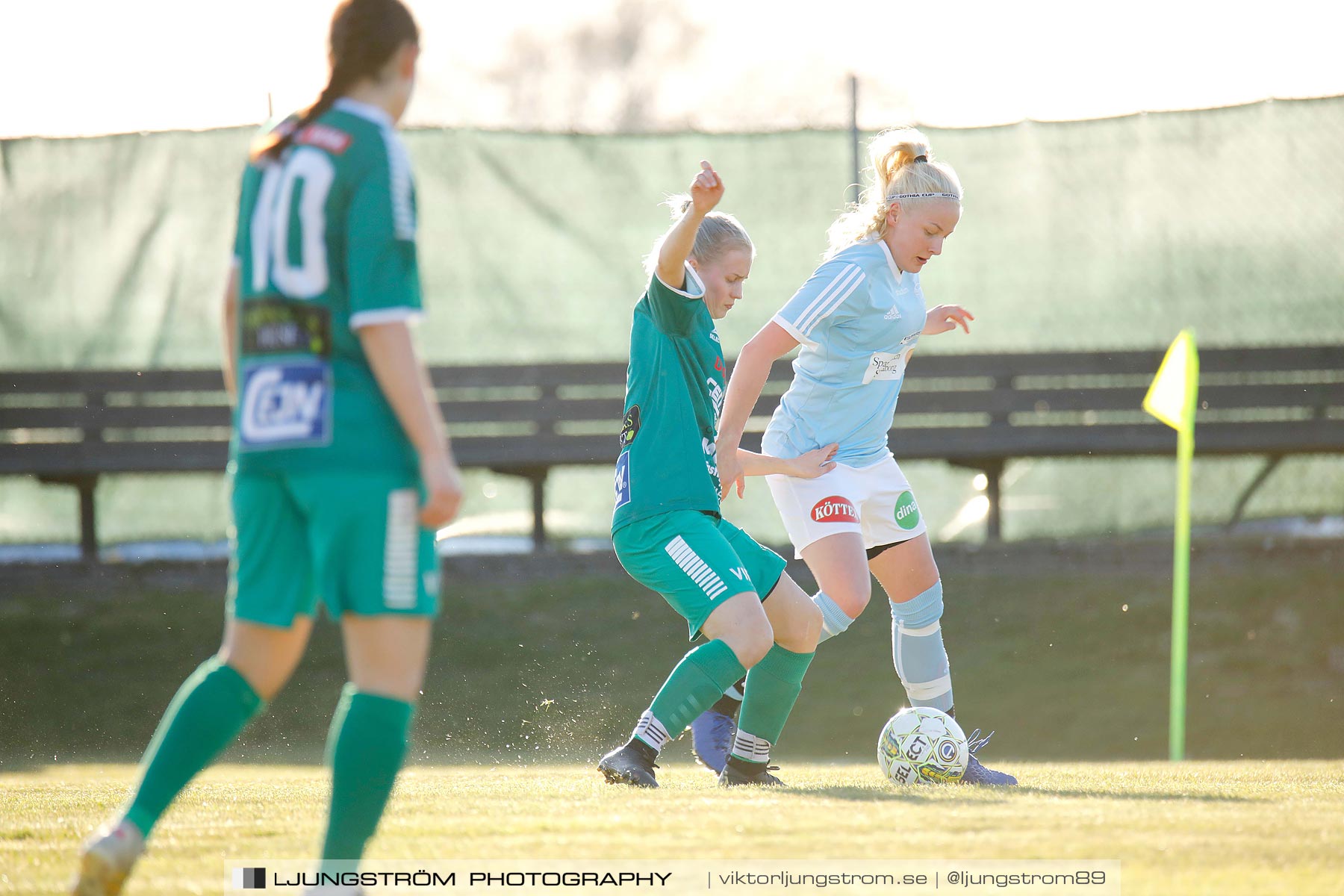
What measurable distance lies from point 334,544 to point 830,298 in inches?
96.4

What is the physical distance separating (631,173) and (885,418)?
5.32 metres

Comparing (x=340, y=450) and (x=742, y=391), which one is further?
(x=742, y=391)

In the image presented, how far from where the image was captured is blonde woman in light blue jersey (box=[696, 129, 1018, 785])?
14.9 ft

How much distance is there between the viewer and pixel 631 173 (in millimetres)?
9750

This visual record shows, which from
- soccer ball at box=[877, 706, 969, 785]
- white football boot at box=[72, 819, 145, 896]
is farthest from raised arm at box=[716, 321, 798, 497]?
white football boot at box=[72, 819, 145, 896]

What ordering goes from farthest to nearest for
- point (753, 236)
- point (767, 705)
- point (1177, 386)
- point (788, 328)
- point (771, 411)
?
point (753, 236) → point (771, 411) → point (1177, 386) → point (788, 328) → point (767, 705)

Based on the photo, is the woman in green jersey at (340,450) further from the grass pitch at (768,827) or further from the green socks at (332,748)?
the grass pitch at (768,827)

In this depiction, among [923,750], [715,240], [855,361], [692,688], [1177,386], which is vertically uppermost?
[715,240]

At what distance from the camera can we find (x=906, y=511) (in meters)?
4.74

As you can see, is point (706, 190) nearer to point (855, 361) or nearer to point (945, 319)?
point (855, 361)

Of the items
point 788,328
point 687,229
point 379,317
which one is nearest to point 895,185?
point 788,328

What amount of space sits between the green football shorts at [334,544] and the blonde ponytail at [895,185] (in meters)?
2.67

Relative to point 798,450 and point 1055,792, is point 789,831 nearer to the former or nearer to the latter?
point 1055,792

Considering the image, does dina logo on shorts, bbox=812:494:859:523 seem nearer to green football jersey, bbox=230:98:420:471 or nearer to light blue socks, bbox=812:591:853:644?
light blue socks, bbox=812:591:853:644
